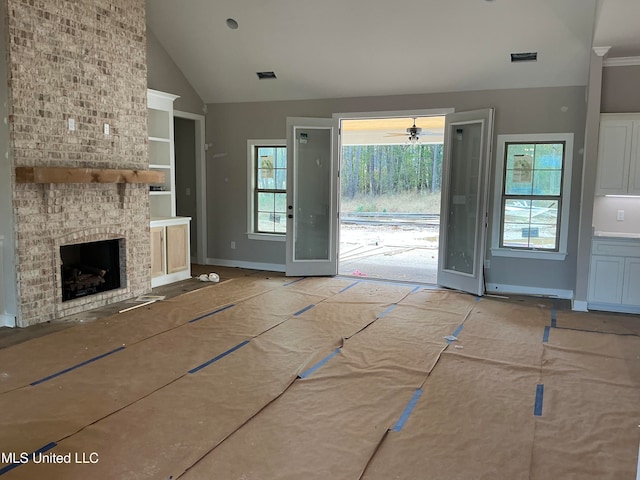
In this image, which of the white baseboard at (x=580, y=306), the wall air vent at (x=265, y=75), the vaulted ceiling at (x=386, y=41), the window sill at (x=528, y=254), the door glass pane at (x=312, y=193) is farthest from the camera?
the door glass pane at (x=312, y=193)

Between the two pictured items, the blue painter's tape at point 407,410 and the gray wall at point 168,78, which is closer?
the blue painter's tape at point 407,410

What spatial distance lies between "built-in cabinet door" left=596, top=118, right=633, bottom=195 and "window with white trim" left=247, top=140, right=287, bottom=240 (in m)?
4.29

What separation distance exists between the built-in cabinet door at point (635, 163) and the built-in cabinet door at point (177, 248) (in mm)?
5591

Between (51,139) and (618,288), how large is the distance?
6.16 m

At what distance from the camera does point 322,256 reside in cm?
745

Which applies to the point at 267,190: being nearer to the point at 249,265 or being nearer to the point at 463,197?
the point at 249,265

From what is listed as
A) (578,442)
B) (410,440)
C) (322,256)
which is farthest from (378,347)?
(322,256)

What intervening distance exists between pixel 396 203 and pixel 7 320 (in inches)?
538

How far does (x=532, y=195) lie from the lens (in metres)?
6.39

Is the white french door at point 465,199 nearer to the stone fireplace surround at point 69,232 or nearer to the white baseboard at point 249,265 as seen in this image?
the white baseboard at point 249,265

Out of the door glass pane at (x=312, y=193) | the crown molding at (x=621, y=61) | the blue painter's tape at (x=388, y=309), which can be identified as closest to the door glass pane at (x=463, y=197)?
the blue painter's tape at (x=388, y=309)

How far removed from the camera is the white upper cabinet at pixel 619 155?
5422 mm

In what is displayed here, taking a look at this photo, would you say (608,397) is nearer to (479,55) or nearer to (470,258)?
(470,258)

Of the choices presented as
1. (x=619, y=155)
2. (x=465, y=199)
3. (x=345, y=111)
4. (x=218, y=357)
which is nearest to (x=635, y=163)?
(x=619, y=155)
